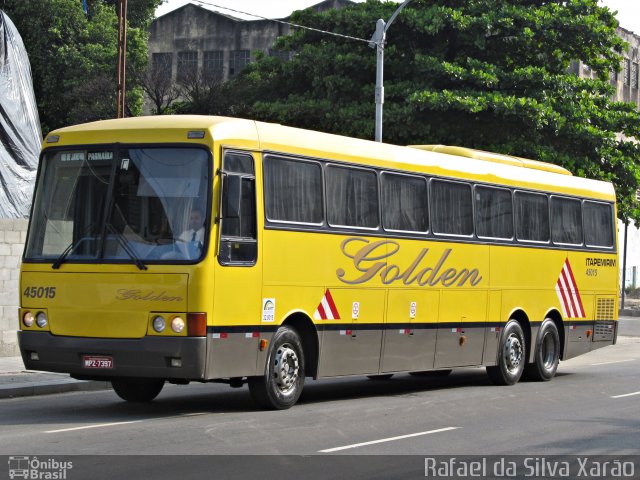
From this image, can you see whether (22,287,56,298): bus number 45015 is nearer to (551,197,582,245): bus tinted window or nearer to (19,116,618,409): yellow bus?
(19,116,618,409): yellow bus

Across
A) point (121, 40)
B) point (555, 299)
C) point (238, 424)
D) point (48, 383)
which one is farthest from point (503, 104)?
point (238, 424)

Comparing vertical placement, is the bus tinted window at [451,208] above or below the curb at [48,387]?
above

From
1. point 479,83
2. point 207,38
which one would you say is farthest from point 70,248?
point 207,38

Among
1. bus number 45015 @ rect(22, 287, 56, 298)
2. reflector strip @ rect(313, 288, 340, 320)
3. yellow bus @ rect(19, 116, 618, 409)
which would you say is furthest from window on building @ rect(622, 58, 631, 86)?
bus number 45015 @ rect(22, 287, 56, 298)

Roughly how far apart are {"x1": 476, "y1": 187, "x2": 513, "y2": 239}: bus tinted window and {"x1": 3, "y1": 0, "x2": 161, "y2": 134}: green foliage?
34.8 metres

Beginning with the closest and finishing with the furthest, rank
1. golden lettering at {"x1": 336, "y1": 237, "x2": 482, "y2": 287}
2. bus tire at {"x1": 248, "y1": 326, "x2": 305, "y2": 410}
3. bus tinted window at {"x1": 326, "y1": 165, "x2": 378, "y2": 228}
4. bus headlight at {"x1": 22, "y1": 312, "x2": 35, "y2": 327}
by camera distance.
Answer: bus headlight at {"x1": 22, "y1": 312, "x2": 35, "y2": 327}
bus tire at {"x1": 248, "y1": 326, "x2": 305, "y2": 410}
bus tinted window at {"x1": 326, "y1": 165, "x2": 378, "y2": 228}
golden lettering at {"x1": 336, "y1": 237, "x2": 482, "y2": 287}

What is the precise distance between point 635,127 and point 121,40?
15.8 meters

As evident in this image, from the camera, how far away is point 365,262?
643 inches

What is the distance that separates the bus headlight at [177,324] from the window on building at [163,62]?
152 feet

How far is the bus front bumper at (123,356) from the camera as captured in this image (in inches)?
518

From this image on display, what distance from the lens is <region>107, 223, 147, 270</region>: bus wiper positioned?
1342cm

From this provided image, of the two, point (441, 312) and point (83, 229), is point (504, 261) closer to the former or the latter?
point (441, 312)

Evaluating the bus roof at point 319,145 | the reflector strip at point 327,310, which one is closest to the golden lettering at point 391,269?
the reflector strip at point 327,310

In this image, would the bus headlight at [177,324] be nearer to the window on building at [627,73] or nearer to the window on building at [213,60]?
the window on building at [213,60]
